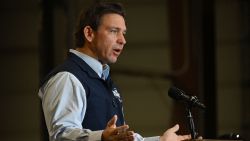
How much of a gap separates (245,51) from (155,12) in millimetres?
833

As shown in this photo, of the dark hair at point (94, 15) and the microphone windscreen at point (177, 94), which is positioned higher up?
the dark hair at point (94, 15)

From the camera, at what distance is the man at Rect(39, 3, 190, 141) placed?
1.85 m

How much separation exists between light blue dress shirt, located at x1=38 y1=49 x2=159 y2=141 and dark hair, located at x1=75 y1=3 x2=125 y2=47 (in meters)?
0.25

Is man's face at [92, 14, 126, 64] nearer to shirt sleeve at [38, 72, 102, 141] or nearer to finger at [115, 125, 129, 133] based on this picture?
shirt sleeve at [38, 72, 102, 141]

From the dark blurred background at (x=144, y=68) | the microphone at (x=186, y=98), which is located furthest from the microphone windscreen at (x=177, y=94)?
the dark blurred background at (x=144, y=68)

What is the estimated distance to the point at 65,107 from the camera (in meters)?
1.93

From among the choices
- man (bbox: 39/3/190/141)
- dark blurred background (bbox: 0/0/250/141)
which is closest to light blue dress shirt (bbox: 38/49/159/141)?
man (bbox: 39/3/190/141)

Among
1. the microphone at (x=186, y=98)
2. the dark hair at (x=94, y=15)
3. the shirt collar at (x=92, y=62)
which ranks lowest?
the microphone at (x=186, y=98)

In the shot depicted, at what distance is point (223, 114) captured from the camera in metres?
5.23

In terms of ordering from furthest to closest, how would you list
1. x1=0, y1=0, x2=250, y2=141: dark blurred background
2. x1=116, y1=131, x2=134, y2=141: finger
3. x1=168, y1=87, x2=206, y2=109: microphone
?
1. x1=0, y1=0, x2=250, y2=141: dark blurred background
2. x1=168, y1=87, x2=206, y2=109: microphone
3. x1=116, y1=131, x2=134, y2=141: finger

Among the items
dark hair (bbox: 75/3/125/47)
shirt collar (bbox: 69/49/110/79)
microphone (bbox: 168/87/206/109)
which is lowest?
microphone (bbox: 168/87/206/109)

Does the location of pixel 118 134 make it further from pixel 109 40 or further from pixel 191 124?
pixel 109 40

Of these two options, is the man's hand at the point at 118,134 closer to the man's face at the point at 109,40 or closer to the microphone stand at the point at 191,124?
the microphone stand at the point at 191,124

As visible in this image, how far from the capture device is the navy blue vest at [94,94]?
6.61ft
